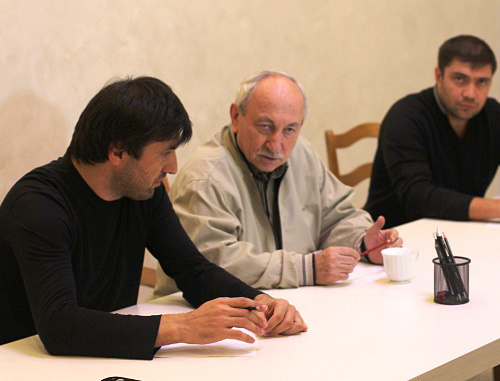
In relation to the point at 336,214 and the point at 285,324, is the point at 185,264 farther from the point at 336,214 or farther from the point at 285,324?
the point at 336,214

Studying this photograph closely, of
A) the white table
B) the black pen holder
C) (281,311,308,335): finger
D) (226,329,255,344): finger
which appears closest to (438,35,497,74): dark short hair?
the white table

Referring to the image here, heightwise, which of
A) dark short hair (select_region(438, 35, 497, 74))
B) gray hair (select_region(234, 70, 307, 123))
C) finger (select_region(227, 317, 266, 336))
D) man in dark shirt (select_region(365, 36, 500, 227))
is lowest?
finger (select_region(227, 317, 266, 336))

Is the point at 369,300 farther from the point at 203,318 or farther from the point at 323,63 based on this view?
the point at 323,63

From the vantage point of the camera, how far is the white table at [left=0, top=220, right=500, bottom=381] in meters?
1.25

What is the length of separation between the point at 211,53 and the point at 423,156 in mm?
1103

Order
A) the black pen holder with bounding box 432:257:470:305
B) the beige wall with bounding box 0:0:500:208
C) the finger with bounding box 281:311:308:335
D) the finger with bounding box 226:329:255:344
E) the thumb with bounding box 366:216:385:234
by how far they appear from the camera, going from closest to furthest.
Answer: the finger with bounding box 226:329:255:344
the finger with bounding box 281:311:308:335
the black pen holder with bounding box 432:257:470:305
the thumb with bounding box 366:216:385:234
the beige wall with bounding box 0:0:500:208

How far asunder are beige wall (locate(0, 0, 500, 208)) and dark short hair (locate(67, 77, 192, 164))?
1097 millimetres

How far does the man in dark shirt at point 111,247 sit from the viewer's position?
53.2 inches

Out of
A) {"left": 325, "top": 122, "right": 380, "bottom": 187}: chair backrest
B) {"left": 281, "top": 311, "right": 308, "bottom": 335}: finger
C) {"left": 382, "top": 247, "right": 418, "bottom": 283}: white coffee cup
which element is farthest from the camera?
{"left": 325, "top": 122, "right": 380, "bottom": 187}: chair backrest

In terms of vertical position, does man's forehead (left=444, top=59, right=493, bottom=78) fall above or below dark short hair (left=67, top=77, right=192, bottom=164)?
above

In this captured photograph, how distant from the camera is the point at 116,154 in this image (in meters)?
→ 1.51

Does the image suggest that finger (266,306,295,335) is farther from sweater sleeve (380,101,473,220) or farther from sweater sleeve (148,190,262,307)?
sweater sleeve (380,101,473,220)

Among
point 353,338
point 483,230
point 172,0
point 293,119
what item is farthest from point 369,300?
point 172,0

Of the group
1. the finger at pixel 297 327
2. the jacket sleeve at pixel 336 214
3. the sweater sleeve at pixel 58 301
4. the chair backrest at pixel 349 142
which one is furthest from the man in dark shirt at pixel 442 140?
the sweater sleeve at pixel 58 301
